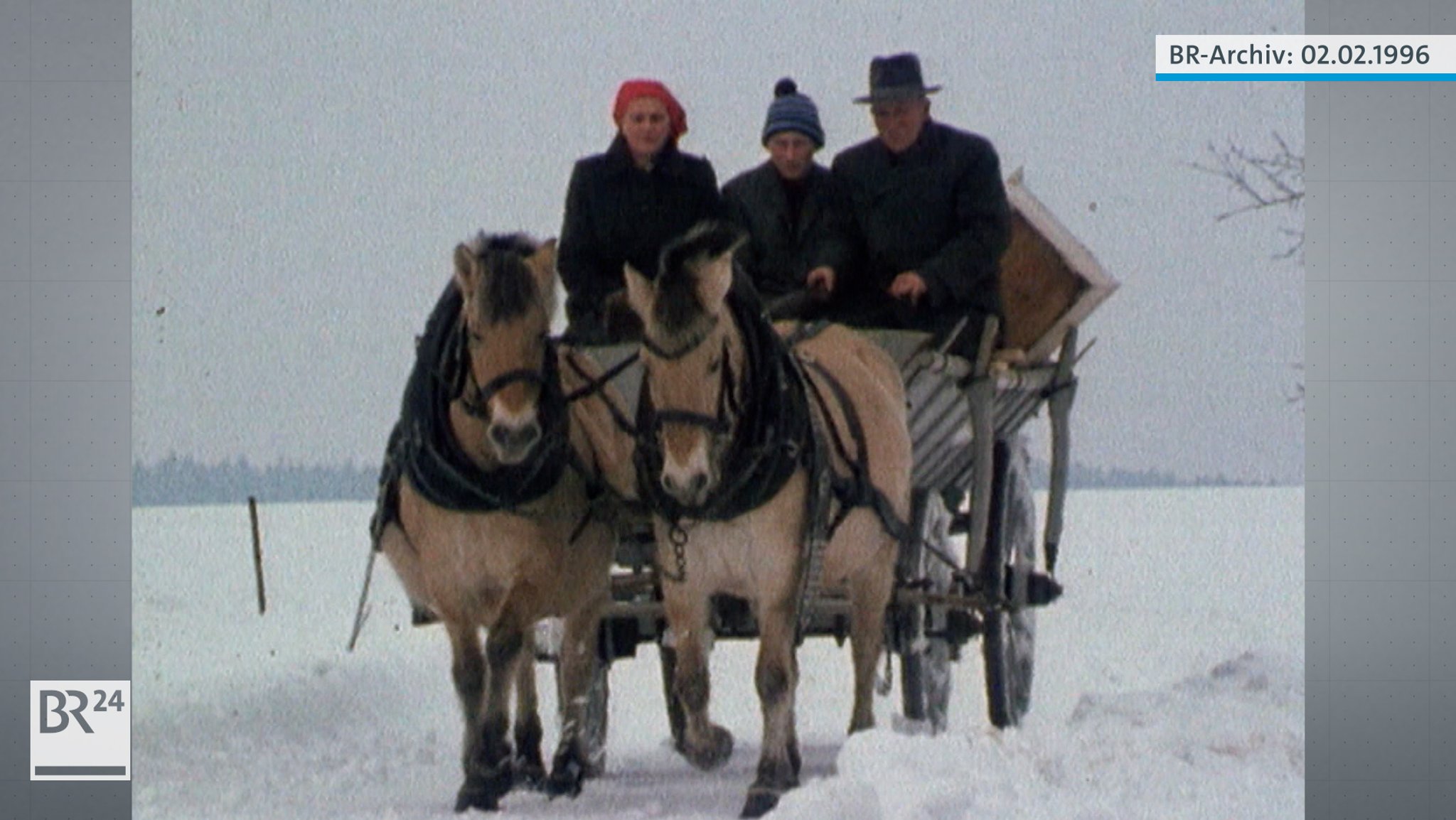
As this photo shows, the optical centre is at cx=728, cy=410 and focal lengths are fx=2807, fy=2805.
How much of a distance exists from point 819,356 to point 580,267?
817 mm

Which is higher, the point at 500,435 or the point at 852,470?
the point at 500,435

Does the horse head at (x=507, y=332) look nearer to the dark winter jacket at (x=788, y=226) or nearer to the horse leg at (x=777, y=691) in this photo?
the horse leg at (x=777, y=691)

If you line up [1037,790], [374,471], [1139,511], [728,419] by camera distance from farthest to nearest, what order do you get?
1. [1139,511]
2. [374,471]
3. [728,419]
4. [1037,790]

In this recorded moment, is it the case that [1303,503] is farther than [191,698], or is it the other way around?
[191,698]

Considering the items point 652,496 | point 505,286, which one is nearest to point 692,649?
point 652,496

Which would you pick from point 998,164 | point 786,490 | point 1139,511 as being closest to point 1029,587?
point 1139,511

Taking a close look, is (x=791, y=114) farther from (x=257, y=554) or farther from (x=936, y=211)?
(x=257, y=554)

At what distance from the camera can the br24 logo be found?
264 inches

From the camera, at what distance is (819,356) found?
8391 millimetres

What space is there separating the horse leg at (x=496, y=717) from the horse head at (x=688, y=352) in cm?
74

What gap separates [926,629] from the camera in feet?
30.6

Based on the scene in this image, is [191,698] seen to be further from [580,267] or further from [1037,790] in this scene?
[1037,790]

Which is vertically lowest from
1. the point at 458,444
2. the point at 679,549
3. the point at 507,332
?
the point at 679,549

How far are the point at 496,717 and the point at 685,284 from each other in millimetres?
1363
